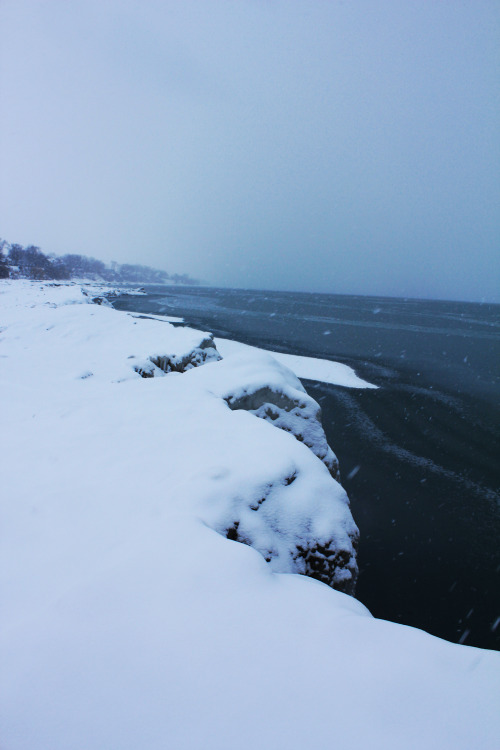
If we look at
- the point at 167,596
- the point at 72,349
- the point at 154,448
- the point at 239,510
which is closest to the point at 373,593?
the point at 239,510

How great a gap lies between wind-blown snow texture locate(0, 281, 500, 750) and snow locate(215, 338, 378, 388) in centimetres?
1631

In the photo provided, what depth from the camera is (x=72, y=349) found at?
15.1 metres

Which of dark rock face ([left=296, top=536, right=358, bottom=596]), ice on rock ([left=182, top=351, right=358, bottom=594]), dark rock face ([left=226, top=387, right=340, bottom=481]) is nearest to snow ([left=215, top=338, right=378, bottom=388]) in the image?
dark rock face ([left=226, top=387, right=340, bottom=481])

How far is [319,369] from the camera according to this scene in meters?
23.6

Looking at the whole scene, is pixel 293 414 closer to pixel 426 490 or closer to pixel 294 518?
pixel 294 518

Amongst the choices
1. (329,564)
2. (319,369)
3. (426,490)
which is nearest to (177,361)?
(426,490)

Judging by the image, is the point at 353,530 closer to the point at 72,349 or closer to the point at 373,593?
the point at 373,593

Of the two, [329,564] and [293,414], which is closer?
[329,564]

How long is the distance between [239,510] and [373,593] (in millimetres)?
5108

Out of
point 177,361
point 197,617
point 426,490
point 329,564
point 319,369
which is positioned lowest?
point 426,490

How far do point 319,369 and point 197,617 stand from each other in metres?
21.9

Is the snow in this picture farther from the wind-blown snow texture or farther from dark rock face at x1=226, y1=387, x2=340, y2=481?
the wind-blown snow texture

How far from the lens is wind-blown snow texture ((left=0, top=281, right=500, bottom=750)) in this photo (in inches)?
73.9

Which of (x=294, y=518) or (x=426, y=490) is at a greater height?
(x=294, y=518)
